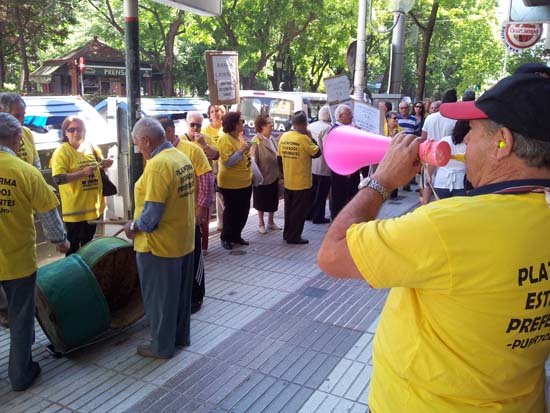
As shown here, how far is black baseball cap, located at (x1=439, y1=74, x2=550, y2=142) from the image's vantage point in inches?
51.5

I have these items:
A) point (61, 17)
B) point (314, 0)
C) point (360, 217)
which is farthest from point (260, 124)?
point (61, 17)

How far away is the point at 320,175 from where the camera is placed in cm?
847

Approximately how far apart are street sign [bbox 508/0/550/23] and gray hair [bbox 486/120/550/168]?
4.42 metres

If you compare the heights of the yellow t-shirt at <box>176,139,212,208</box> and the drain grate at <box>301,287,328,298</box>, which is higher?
the yellow t-shirt at <box>176,139,212,208</box>

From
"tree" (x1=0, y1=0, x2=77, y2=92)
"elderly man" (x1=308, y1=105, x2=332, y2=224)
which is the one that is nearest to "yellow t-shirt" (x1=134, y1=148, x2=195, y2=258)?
"elderly man" (x1=308, y1=105, x2=332, y2=224)

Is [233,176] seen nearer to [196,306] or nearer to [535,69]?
[196,306]

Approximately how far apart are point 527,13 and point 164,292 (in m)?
4.53

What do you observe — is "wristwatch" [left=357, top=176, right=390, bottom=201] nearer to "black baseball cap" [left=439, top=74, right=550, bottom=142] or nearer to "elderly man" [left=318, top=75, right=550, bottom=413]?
"elderly man" [left=318, top=75, right=550, bottom=413]

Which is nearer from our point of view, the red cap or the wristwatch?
the red cap

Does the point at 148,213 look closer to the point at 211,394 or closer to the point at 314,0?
the point at 211,394

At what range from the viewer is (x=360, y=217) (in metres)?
1.53

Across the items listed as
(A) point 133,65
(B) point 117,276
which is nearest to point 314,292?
(B) point 117,276

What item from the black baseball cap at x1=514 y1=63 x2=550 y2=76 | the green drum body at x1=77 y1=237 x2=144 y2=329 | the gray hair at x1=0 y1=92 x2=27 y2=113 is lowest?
the green drum body at x1=77 y1=237 x2=144 y2=329

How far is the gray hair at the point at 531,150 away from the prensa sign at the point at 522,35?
8.51m
